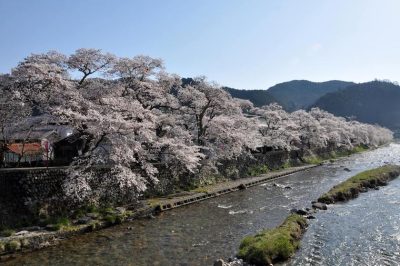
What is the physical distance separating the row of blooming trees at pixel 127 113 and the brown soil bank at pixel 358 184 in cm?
1118

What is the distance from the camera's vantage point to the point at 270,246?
17203mm

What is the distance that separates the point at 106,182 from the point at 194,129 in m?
17.1

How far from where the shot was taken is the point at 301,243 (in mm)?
19500

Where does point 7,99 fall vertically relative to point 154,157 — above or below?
above

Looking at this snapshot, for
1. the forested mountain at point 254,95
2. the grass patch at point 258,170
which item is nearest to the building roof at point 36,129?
the grass patch at point 258,170

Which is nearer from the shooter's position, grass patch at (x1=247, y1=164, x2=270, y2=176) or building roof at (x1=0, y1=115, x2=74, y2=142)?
building roof at (x1=0, y1=115, x2=74, y2=142)

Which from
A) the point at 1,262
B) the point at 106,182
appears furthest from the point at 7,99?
the point at 1,262

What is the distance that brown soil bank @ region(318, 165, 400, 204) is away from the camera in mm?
31109

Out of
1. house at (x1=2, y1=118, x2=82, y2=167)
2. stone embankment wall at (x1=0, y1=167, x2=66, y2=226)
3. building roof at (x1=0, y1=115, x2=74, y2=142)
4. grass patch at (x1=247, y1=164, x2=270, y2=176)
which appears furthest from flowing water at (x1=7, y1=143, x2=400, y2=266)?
grass patch at (x1=247, y1=164, x2=270, y2=176)

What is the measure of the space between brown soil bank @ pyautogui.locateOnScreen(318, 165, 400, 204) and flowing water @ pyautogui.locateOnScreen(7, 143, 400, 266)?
1.38 m

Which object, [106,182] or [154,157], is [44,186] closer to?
[106,182]

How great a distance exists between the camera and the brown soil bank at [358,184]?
31.1 m

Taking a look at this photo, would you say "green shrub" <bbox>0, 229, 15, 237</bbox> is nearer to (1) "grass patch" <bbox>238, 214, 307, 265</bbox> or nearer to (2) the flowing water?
(2) the flowing water

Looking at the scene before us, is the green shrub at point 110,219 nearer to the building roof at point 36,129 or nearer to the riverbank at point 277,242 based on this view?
the building roof at point 36,129
